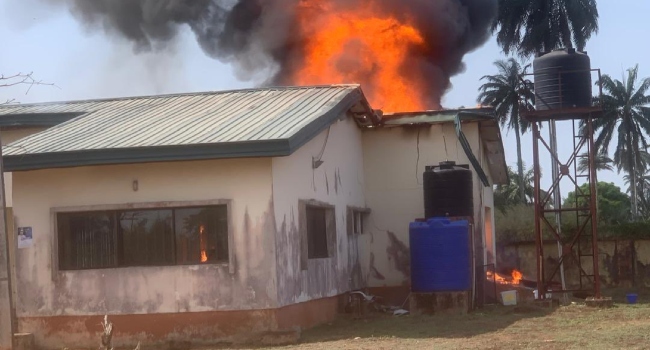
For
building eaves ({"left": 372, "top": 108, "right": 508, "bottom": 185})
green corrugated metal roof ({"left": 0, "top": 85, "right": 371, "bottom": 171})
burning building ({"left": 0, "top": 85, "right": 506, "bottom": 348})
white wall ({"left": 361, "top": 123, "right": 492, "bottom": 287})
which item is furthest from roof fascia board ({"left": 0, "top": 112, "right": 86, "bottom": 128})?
building eaves ({"left": 372, "top": 108, "right": 508, "bottom": 185})

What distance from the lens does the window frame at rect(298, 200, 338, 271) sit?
1878cm

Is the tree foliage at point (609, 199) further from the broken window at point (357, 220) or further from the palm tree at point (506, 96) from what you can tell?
the broken window at point (357, 220)

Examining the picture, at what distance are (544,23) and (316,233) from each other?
3291 centimetres

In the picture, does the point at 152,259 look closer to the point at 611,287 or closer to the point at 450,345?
the point at 450,345

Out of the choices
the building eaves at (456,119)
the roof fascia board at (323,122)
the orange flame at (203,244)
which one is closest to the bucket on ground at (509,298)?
the building eaves at (456,119)

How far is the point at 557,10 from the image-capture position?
50500mm

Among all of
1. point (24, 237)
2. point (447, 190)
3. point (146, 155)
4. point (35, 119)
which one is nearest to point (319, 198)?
point (447, 190)

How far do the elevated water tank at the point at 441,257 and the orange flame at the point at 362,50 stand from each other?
894cm

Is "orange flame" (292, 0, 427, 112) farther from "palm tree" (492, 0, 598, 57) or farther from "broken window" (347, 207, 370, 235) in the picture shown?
"palm tree" (492, 0, 598, 57)

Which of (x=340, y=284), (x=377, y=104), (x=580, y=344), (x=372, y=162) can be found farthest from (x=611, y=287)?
(x=580, y=344)

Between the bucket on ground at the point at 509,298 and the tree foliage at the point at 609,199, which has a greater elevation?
the tree foliage at the point at 609,199

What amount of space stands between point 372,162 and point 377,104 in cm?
590

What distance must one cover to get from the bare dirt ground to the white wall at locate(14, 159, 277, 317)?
159 centimetres

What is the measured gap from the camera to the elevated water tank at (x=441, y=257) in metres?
21.3
